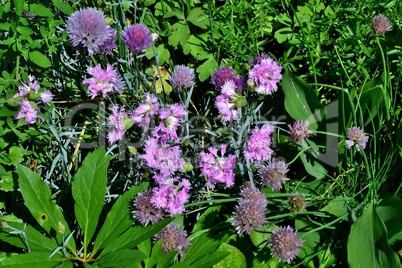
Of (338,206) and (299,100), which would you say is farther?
(299,100)

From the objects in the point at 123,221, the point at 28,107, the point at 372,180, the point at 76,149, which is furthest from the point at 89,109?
the point at 372,180

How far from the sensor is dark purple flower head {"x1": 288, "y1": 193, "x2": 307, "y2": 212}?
165 cm

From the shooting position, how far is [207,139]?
195cm

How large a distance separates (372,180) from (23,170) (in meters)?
1.15

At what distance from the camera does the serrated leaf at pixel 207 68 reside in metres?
2.10

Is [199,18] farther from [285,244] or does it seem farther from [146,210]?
[285,244]

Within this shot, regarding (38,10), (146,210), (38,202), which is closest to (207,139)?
(146,210)

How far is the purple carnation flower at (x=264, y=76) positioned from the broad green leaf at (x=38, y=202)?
771 mm

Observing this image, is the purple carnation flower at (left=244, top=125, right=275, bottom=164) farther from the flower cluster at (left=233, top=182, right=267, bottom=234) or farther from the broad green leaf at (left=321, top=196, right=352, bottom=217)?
the broad green leaf at (left=321, top=196, right=352, bottom=217)

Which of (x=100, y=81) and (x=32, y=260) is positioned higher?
(x=100, y=81)

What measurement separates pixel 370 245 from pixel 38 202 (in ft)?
3.49

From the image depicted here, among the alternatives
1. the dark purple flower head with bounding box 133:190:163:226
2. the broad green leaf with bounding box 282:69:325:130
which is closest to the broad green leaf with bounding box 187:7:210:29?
the broad green leaf with bounding box 282:69:325:130

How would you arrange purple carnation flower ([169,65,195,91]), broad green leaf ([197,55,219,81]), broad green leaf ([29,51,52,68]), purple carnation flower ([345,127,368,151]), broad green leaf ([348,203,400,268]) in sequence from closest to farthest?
broad green leaf ([348,203,400,268]), purple carnation flower ([345,127,368,151]), purple carnation flower ([169,65,195,91]), broad green leaf ([29,51,52,68]), broad green leaf ([197,55,219,81])

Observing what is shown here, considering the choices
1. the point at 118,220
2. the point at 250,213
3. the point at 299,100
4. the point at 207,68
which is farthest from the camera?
the point at 207,68
